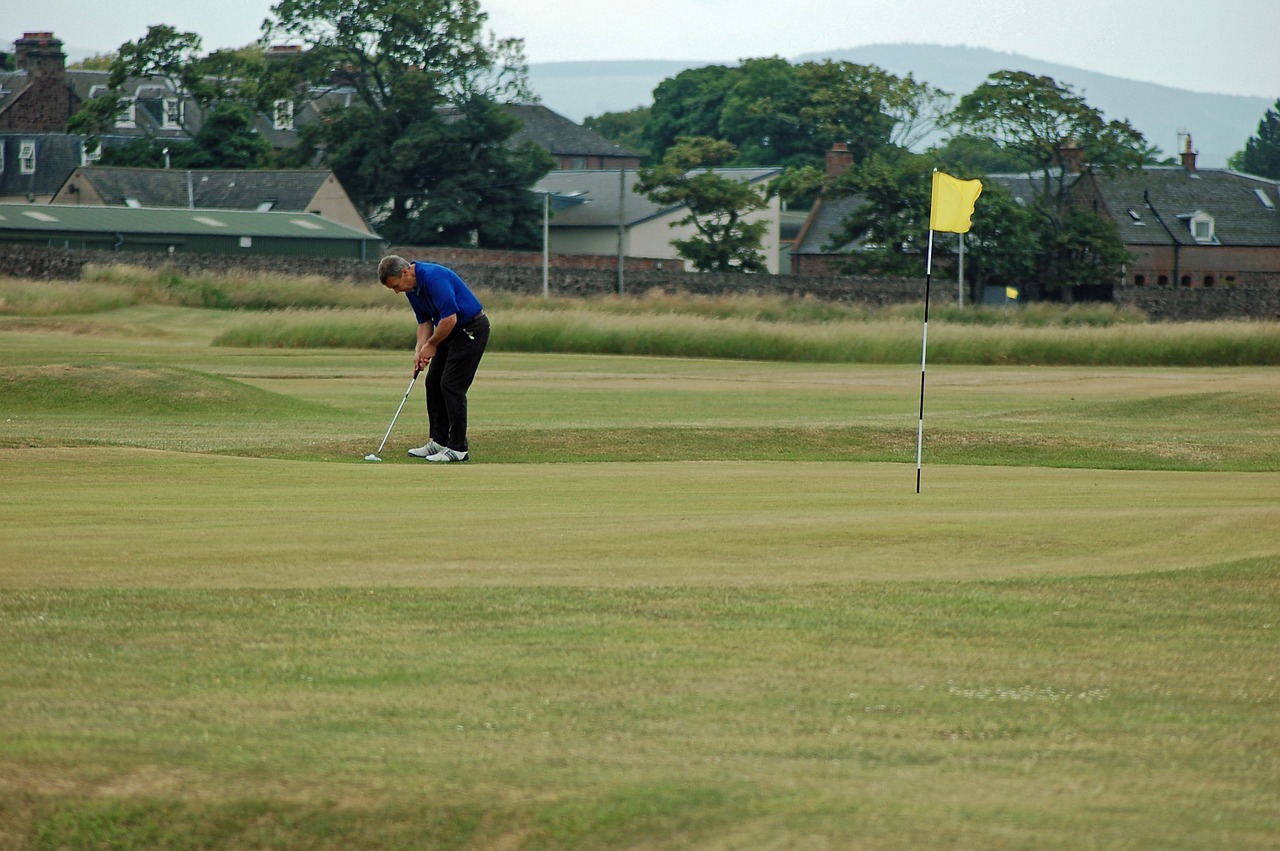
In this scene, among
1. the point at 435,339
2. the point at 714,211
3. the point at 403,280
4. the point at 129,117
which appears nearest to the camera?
the point at 403,280

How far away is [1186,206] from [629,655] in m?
90.3

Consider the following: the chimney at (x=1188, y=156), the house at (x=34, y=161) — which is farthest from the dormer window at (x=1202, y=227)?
the house at (x=34, y=161)

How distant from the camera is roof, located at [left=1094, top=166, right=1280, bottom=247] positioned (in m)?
89.4

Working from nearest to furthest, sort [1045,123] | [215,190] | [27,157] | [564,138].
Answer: [1045,123] < [215,190] < [27,157] < [564,138]

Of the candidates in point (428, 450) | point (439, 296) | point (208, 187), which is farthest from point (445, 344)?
point (208, 187)

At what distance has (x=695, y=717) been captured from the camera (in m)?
6.06

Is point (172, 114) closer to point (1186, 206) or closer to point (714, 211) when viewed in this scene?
point (714, 211)

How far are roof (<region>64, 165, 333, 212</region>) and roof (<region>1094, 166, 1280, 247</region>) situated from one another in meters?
44.5

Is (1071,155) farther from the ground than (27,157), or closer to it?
farther from the ground

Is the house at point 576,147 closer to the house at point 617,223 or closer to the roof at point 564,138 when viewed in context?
the roof at point 564,138

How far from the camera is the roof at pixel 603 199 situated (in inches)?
3561

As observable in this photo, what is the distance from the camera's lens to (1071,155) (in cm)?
7781

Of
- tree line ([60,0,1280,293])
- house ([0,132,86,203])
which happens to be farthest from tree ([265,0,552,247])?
house ([0,132,86,203])

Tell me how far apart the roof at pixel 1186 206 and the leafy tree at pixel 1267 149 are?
62642 mm
